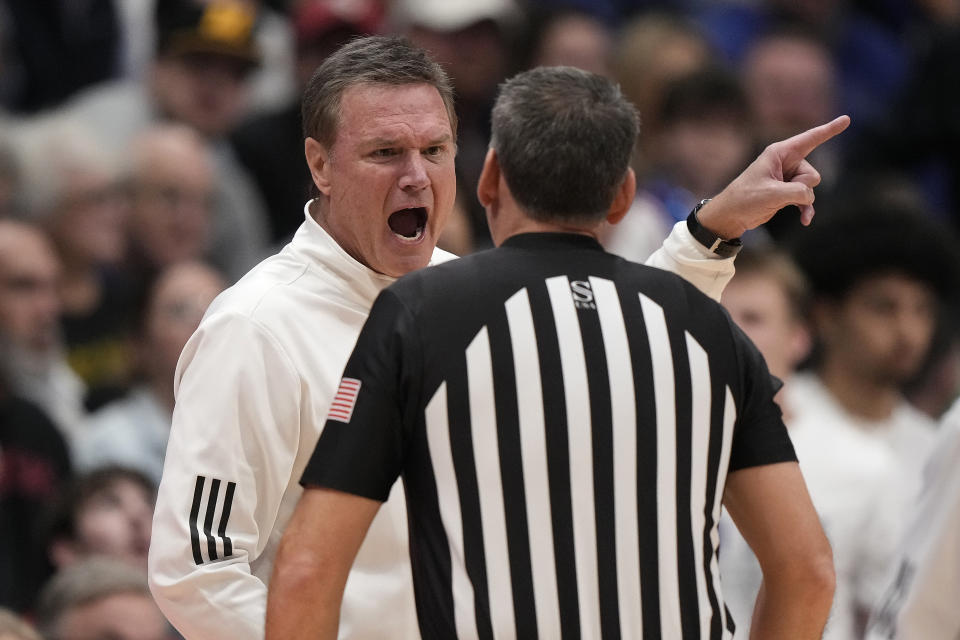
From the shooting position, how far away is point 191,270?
274 inches

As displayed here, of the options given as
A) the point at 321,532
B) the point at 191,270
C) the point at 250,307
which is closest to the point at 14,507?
the point at 191,270

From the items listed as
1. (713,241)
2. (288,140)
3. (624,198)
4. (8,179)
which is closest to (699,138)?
(288,140)

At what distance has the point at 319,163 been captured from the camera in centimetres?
370

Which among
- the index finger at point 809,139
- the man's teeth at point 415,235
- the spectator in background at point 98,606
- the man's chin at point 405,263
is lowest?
the spectator in background at point 98,606

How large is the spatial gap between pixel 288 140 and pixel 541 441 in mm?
5211

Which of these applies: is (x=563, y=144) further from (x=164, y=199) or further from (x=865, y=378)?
(x=164, y=199)

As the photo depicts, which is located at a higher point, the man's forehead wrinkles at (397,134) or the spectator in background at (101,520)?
the man's forehead wrinkles at (397,134)

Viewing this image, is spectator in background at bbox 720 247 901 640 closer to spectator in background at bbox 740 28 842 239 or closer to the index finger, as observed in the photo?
the index finger

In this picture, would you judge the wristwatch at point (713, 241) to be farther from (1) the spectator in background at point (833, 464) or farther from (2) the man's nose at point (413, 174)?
(1) the spectator in background at point (833, 464)

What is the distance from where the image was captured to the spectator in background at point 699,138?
7.86 m

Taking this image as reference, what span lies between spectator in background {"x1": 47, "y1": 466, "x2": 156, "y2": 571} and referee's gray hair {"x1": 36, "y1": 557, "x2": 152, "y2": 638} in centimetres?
44

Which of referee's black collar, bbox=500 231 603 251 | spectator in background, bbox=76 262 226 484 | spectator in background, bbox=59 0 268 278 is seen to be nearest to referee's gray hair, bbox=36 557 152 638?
spectator in background, bbox=76 262 226 484

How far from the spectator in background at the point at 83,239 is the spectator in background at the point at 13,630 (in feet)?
9.02

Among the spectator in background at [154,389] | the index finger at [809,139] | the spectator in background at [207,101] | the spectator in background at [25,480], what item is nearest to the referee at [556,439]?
the index finger at [809,139]
